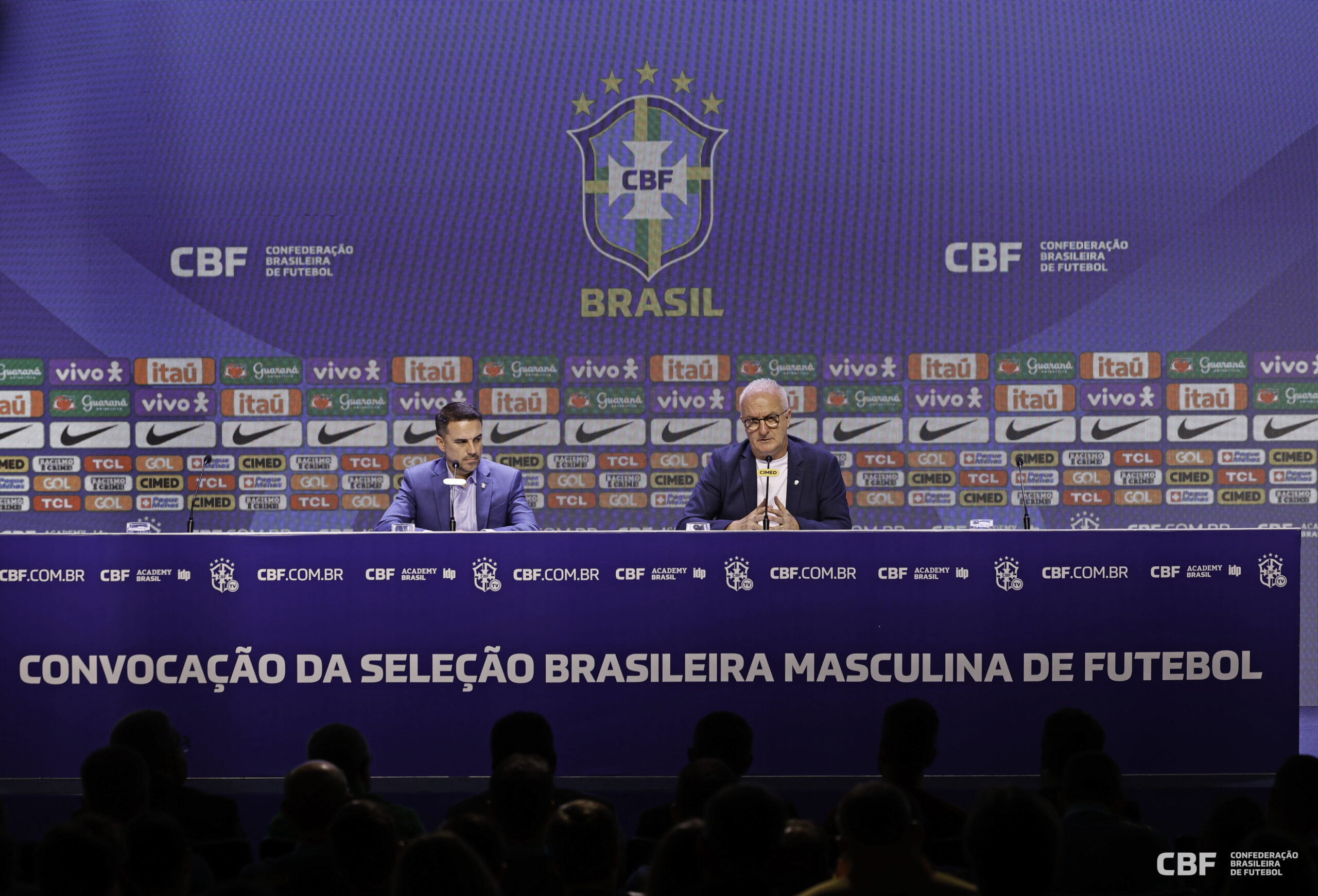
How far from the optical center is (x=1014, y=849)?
164 cm

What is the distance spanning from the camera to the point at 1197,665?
3.47 meters

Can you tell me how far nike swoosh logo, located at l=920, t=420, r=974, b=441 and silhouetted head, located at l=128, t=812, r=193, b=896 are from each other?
Answer: 449 centimetres

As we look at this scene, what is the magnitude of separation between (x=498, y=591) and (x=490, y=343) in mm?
2478

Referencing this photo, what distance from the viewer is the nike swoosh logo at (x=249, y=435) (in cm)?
Result: 574

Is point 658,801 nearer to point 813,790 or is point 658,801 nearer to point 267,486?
point 813,790

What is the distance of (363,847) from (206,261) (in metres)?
4.74

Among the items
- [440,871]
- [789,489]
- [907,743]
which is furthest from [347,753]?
[789,489]

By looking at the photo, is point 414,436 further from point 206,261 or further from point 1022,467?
point 1022,467

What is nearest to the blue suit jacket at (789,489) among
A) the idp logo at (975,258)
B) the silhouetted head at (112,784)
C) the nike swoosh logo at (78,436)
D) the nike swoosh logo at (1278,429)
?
the idp logo at (975,258)

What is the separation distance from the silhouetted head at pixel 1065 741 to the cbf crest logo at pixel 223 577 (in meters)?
2.48

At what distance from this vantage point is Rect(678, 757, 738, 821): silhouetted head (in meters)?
2.12

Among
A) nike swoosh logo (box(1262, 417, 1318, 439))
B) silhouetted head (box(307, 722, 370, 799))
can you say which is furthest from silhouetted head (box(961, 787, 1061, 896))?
nike swoosh logo (box(1262, 417, 1318, 439))

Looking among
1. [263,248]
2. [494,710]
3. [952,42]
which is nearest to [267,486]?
[263,248]

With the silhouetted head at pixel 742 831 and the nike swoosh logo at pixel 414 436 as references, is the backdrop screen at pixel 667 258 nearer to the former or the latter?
the nike swoosh logo at pixel 414 436
